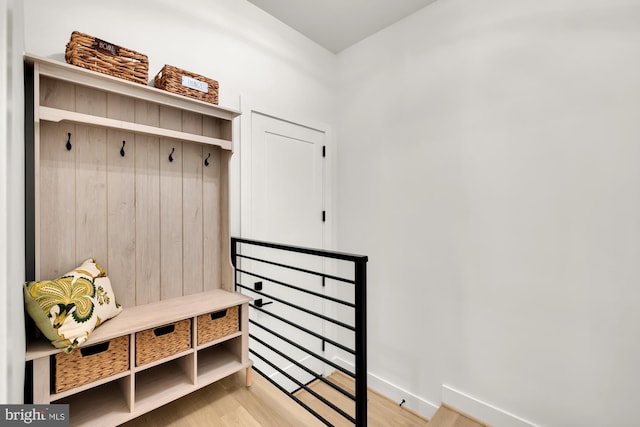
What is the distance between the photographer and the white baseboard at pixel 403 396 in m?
2.19

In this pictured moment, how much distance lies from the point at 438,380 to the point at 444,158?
1.60 meters

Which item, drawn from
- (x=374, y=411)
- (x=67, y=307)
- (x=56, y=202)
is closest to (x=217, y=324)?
(x=67, y=307)

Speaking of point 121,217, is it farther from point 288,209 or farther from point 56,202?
point 288,209

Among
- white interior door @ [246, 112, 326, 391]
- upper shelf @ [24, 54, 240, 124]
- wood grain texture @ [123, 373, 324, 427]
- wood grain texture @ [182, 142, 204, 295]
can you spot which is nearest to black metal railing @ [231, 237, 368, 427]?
white interior door @ [246, 112, 326, 391]

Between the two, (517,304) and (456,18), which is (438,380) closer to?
(517,304)

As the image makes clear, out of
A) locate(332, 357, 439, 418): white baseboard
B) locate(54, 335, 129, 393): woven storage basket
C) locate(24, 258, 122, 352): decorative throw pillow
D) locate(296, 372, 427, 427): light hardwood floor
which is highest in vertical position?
locate(24, 258, 122, 352): decorative throw pillow

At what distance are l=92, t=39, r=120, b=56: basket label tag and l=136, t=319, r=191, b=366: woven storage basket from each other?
4.23 feet

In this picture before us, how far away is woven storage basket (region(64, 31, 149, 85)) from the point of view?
4.18ft

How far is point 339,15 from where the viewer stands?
2.34m

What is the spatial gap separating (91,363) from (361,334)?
1.12m

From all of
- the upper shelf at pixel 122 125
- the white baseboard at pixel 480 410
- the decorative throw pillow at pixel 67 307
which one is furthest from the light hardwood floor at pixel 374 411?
the upper shelf at pixel 122 125

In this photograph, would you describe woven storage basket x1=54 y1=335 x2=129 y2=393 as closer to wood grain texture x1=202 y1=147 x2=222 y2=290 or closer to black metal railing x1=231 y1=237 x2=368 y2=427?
wood grain texture x1=202 y1=147 x2=222 y2=290

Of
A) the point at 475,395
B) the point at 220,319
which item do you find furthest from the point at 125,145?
the point at 475,395

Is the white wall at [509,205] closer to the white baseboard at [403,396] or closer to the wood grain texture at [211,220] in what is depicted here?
the white baseboard at [403,396]
